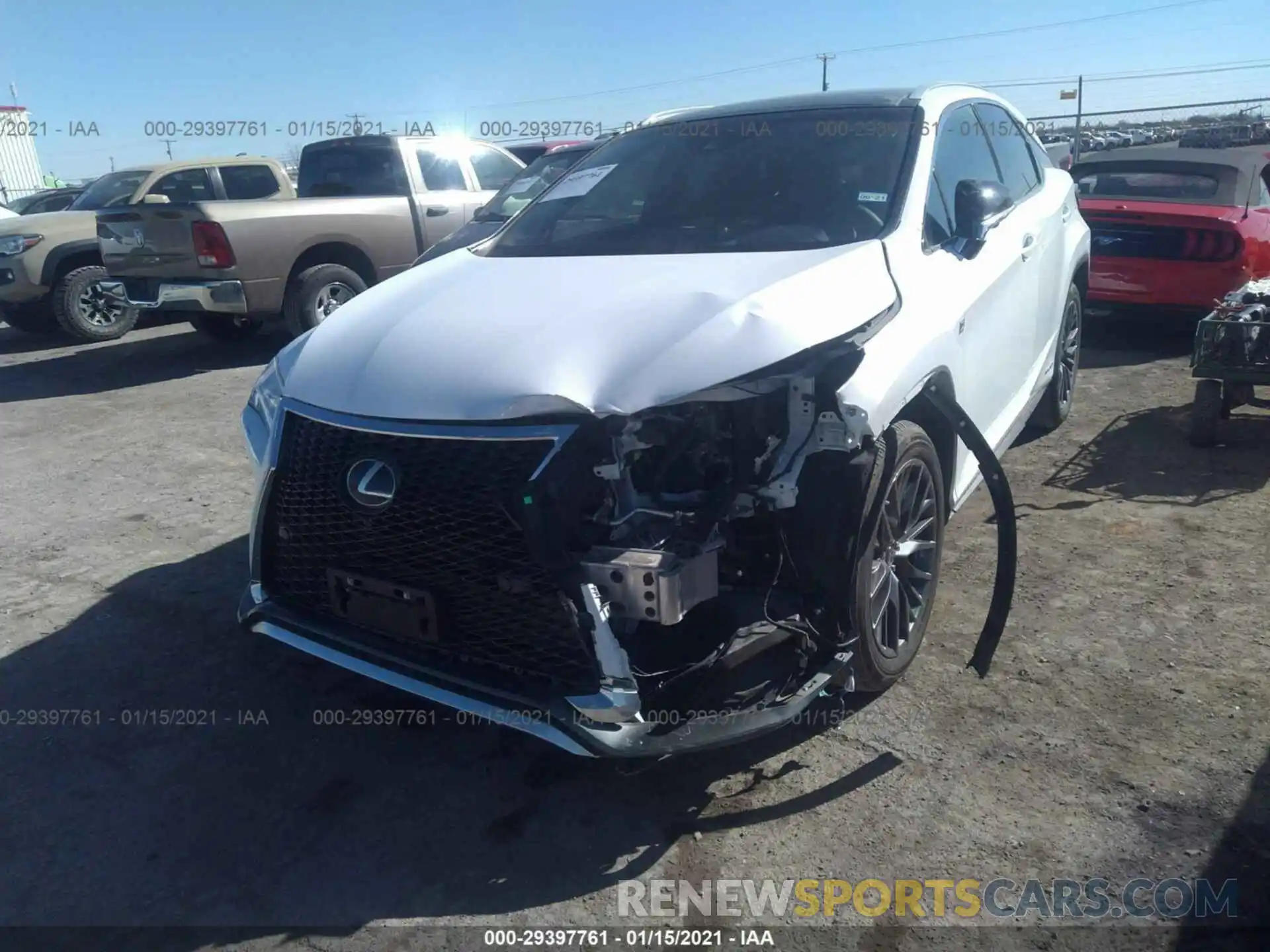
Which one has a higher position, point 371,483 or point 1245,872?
→ point 371,483

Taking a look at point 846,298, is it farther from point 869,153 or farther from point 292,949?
Result: point 292,949

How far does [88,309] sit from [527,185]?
5.26m

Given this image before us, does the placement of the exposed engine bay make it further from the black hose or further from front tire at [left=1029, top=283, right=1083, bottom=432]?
front tire at [left=1029, top=283, right=1083, bottom=432]

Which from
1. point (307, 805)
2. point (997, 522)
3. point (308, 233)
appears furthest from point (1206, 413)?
point (308, 233)

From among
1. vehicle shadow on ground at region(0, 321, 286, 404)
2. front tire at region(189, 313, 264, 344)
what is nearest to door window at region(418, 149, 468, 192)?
front tire at region(189, 313, 264, 344)

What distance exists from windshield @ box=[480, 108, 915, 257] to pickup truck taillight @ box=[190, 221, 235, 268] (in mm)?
4802

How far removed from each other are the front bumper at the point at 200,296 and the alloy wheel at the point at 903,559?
22.2 feet

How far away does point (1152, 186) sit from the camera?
7676 millimetres

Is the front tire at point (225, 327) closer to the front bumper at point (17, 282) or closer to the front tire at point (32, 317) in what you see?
the front bumper at point (17, 282)

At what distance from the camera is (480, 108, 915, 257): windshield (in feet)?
11.8

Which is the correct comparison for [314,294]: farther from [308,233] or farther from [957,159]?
[957,159]

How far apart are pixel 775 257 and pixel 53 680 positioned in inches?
119

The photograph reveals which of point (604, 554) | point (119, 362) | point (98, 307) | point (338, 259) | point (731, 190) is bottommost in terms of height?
point (119, 362)

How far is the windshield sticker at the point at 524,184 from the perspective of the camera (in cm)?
848
